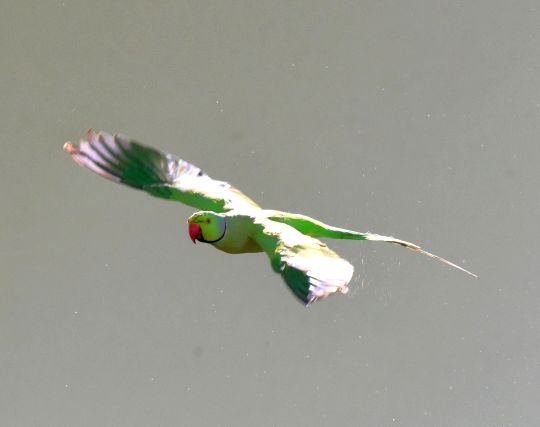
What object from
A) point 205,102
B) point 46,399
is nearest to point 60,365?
point 46,399

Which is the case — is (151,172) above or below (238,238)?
above

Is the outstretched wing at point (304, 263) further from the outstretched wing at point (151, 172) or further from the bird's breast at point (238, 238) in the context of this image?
the outstretched wing at point (151, 172)

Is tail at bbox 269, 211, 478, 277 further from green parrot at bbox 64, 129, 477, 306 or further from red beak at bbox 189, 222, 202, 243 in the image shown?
red beak at bbox 189, 222, 202, 243

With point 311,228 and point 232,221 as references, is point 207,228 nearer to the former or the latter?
point 232,221

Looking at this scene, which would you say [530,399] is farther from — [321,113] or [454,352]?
[321,113]

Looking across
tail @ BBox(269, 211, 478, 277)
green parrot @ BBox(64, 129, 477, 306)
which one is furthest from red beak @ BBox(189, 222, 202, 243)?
tail @ BBox(269, 211, 478, 277)

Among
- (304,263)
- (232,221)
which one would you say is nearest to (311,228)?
(232,221)
